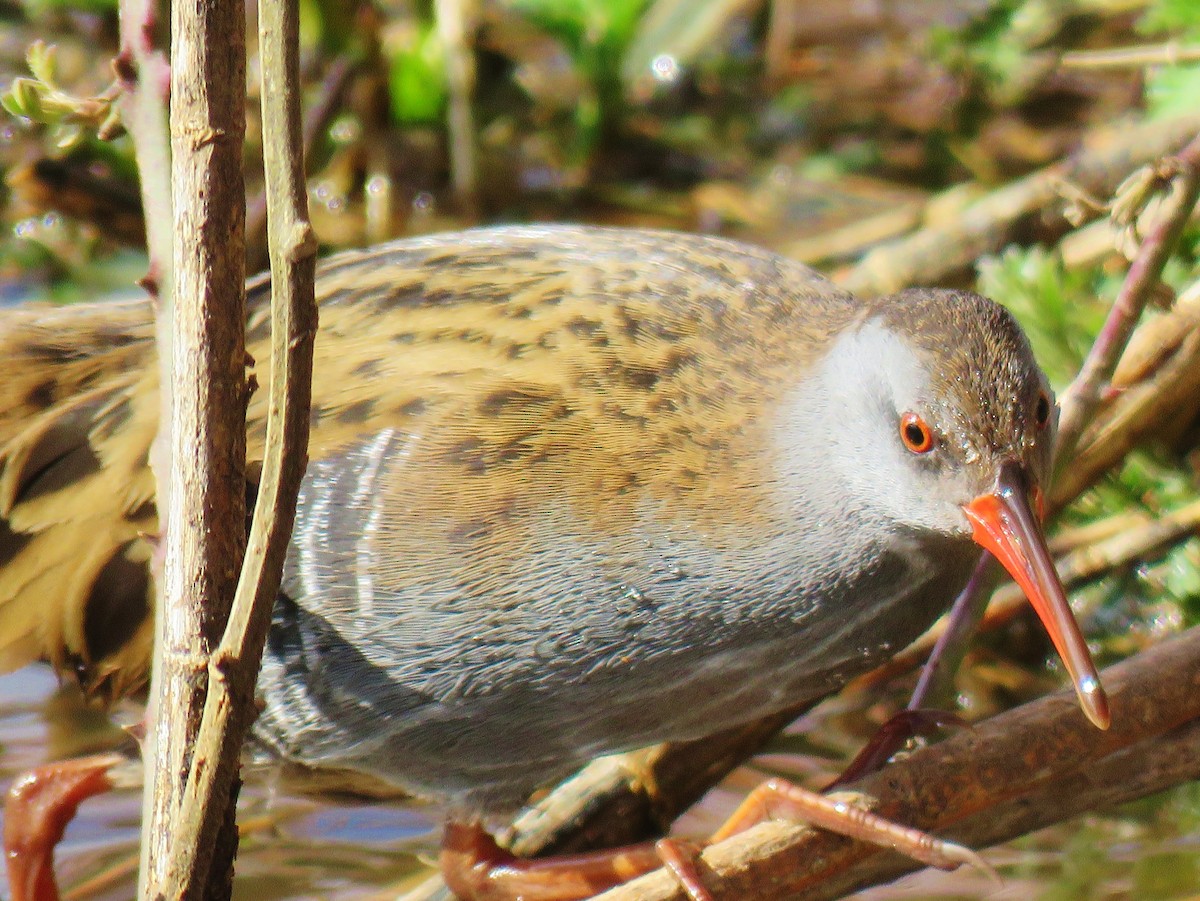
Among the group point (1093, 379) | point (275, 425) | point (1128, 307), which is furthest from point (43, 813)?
point (1128, 307)

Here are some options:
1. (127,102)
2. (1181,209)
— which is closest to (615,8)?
(1181,209)

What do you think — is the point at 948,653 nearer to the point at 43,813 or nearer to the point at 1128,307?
the point at 1128,307

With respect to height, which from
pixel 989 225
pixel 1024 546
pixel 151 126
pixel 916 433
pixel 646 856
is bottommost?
pixel 646 856

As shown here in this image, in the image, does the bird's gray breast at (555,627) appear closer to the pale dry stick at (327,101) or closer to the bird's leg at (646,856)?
the bird's leg at (646,856)

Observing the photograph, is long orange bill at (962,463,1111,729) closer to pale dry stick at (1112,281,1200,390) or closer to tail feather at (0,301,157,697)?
pale dry stick at (1112,281,1200,390)

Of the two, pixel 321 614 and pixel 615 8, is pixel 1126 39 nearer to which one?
pixel 615 8

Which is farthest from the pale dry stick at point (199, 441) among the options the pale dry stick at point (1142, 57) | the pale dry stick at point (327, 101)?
the pale dry stick at point (327, 101)
